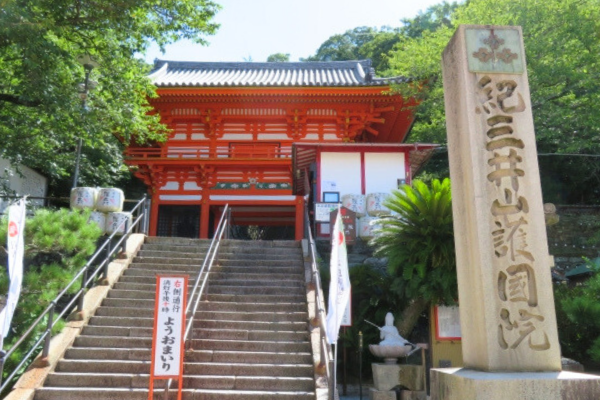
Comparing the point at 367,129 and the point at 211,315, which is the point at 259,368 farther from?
the point at 367,129

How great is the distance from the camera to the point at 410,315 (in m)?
8.80

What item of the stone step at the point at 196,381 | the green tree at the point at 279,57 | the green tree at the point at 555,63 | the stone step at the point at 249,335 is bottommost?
the stone step at the point at 196,381

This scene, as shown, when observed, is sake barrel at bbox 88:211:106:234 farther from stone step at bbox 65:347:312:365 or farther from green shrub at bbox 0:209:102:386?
stone step at bbox 65:347:312:365

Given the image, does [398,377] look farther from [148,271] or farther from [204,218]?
[204,218]

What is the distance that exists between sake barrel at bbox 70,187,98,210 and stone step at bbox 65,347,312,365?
17.0 ft

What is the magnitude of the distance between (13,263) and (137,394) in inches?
80.9

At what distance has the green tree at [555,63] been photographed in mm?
12844

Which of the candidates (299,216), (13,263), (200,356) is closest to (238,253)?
(200,356)

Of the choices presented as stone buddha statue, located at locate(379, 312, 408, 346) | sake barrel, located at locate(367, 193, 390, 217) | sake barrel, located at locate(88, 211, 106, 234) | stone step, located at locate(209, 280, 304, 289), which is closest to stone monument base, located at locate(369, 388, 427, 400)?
stone buddha statue, located at locate(379, 312, 408, 346)

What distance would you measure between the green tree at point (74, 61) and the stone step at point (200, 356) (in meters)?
4.62

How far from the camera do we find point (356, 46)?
40250 millimetres

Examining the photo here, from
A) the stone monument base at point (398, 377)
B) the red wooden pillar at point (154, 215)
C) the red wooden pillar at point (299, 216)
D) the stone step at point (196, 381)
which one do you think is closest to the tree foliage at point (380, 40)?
the red wooden pillar at point (299, 216)

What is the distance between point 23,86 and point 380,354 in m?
7.44

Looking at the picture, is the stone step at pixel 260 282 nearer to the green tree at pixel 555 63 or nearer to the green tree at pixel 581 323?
the green tree at pixel 581 323
